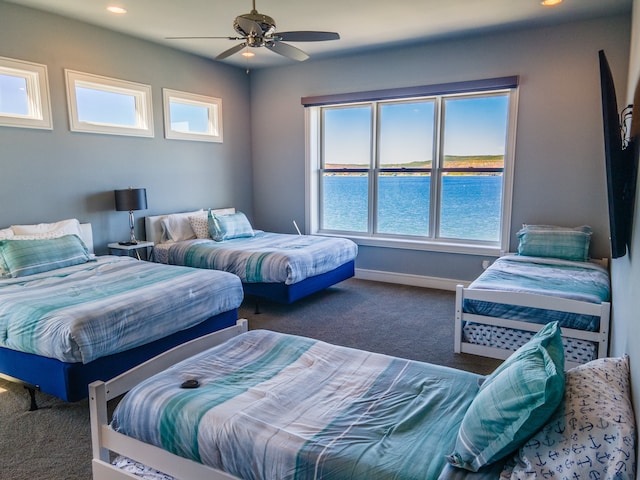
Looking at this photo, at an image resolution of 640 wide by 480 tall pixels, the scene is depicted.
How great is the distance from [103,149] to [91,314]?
2.69 metres

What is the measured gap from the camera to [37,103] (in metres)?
4.02

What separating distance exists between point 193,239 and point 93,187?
120 centimetres

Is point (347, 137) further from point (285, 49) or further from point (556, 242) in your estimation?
point (556, 242)

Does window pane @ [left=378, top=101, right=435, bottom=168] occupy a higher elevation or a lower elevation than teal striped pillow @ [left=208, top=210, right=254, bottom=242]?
higher

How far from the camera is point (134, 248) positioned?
4582 millimetres

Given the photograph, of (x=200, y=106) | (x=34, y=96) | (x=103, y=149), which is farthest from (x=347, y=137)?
(x=34, y=96)

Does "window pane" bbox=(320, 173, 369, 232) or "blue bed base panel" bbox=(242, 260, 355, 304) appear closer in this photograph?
"blue bed base panel" bbox=(242, 260, 355, 304)

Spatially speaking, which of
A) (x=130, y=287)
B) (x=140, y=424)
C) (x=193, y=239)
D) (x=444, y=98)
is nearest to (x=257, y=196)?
(x=193, y=239)

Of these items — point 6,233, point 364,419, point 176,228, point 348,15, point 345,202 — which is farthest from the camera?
point 345,202

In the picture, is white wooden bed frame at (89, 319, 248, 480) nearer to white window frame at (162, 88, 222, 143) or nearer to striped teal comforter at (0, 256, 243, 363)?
striped teal comforter at (0, 256, 243, 363)

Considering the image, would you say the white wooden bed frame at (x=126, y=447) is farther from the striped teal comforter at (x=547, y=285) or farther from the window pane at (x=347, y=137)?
the window pane at (x=347, y=137)

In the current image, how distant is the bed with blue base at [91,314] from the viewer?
2398 millimetres

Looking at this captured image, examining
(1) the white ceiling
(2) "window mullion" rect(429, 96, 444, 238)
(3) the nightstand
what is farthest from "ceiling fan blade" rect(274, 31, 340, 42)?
(3) the nightstand

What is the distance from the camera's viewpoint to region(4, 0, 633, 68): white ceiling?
12.5ft
